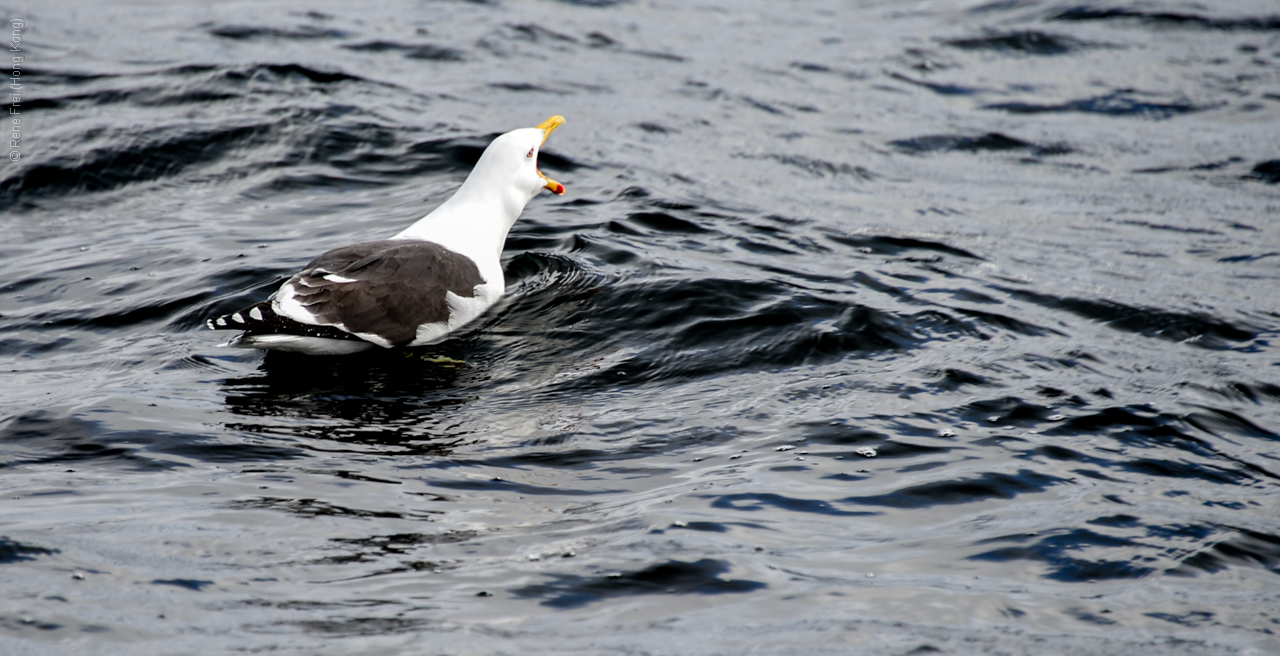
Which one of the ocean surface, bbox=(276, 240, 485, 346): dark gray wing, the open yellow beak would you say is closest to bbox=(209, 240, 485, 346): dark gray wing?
bbox=(276, 240, 485, 346): dark gray wing

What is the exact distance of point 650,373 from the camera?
249 inches

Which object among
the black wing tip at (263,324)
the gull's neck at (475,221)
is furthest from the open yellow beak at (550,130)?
the black wing tip at (263,324)

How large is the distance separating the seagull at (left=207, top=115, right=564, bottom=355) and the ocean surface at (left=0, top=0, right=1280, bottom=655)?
214mm

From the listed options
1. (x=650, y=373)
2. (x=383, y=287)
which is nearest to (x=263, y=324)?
(x=383, y=287)

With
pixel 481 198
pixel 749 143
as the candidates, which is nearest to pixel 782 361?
Answer: pixel 481 198

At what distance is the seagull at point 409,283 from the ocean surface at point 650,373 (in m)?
0.21

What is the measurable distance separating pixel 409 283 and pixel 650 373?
152 centimetres

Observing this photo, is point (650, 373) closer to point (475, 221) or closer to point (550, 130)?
point (475, 221)

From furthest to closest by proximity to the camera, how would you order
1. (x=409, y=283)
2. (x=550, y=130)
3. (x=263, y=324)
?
(x=550, y=130) → (x=409, y=283) → (x=263, y=324)

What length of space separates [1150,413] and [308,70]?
31.9ft

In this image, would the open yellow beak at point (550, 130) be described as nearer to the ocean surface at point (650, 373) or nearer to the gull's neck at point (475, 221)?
the gull's neck at point (475, 221)

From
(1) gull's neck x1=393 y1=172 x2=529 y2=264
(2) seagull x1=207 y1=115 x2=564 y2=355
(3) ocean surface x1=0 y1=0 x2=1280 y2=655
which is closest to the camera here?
(3) ocean surface x1=0 y1=0 x2=1280 y2=655

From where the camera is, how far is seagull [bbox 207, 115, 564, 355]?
240 inches

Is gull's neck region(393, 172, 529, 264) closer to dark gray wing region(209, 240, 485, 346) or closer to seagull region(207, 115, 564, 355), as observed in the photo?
seagull region(207, 115, 564, 355)
